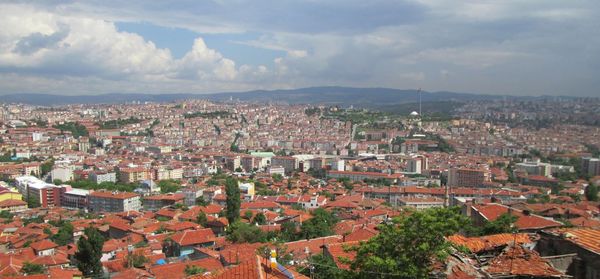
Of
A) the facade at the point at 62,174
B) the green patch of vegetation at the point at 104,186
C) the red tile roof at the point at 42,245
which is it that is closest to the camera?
the red tile roof at the point at 42,245

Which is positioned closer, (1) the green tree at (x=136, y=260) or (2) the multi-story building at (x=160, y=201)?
(1) the green tree at (x=136, y=260)

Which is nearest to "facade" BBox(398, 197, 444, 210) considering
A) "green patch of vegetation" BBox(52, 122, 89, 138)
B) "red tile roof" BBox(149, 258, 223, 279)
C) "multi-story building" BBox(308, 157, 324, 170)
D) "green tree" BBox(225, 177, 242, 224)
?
"green tree" BBox(225, 177, 242, 224)

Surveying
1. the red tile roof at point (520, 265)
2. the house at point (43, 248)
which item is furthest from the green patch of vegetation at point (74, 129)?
→ the red tile roof at point (520, 265)

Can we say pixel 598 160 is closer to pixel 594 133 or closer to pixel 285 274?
pixel 594 133

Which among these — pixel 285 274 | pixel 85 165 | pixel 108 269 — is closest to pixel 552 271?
pixel 285 274

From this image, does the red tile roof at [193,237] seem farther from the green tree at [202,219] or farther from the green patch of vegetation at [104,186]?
the green patch of vegetation at [104,186]

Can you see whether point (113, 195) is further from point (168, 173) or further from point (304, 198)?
point (168, 173)

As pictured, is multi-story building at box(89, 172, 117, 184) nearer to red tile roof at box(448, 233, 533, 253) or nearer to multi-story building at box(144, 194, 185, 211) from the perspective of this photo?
multi-story building at box(144, 194, 185, 211)

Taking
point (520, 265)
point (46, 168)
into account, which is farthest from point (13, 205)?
point (520, 265)
